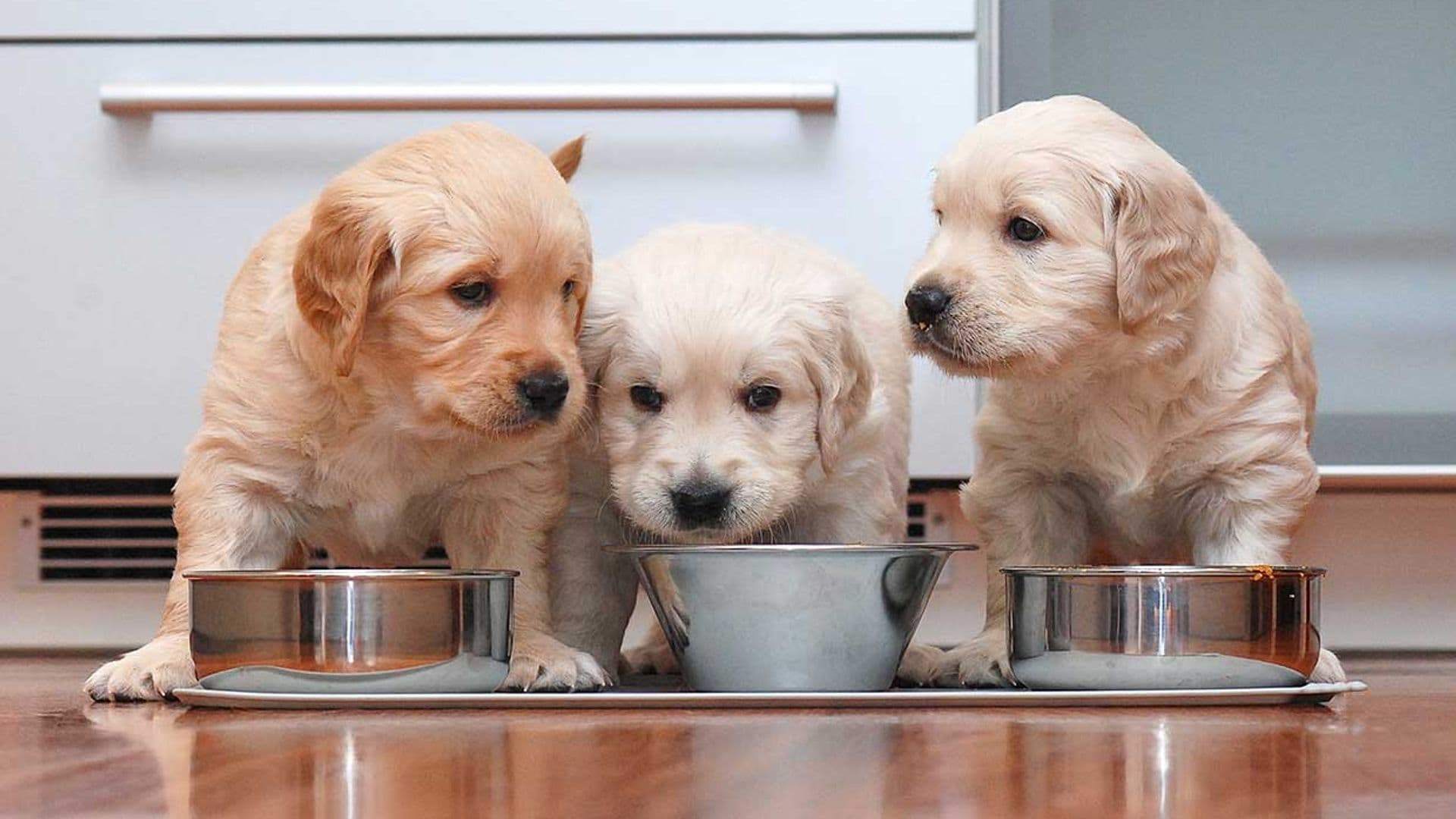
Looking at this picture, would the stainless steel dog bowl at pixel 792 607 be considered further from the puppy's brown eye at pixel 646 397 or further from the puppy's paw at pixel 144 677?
the puppy's paw at pixel 144 677

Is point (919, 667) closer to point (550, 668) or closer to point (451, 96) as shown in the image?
point (550, 668)

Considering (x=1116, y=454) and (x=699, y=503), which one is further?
(x=1116, y=454)

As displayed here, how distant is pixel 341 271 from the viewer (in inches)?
84.0

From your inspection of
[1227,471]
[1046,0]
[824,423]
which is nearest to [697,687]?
[824,423]

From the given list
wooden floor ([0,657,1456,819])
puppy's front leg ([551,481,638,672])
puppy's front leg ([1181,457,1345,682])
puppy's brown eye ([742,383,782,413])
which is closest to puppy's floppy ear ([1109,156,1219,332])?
puppy's front leg ([1181,457,1345,682])

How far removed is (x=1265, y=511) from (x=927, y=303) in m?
0.54

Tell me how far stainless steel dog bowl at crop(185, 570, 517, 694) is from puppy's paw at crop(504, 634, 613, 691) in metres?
0.17

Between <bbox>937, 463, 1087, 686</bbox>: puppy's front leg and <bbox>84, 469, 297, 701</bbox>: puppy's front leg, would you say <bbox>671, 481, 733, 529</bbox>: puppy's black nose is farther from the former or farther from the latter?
<bbox>84, 469, 297, 701</bbox>: puppy's front leg

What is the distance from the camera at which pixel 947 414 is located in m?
2.94

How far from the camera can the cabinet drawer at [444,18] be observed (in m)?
2.86

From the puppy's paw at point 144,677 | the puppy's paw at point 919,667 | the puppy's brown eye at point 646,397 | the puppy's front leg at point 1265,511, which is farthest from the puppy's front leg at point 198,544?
the puppy's front leg at point 1265,511

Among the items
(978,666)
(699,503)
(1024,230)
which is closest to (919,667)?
(978,666)

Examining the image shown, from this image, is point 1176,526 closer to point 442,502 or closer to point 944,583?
point 944,583

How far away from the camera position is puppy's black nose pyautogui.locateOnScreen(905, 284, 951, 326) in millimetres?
2287
